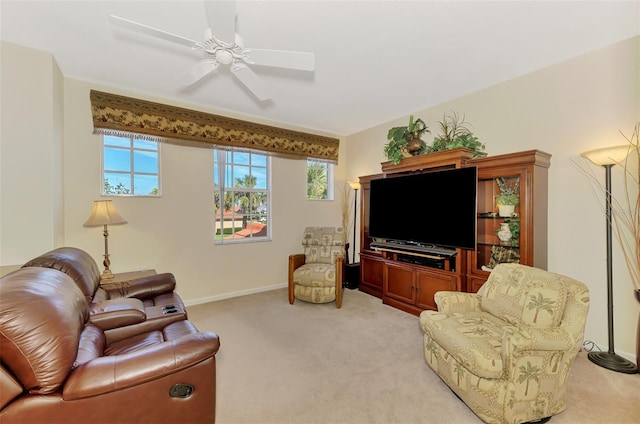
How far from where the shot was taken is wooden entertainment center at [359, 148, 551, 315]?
2.71m

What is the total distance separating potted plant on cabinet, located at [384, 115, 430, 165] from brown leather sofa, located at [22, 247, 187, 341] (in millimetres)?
3091

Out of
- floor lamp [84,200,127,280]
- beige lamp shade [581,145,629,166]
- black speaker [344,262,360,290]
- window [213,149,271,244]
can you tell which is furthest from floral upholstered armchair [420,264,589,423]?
floor lamp [84,200,127,280]

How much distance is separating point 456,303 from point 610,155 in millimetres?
1673

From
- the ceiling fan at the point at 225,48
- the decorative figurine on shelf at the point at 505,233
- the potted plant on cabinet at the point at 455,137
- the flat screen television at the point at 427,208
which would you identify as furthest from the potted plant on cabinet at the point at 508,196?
the ceiling fan at the point at 225,48

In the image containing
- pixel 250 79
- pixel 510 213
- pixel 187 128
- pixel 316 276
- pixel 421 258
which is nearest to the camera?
pixel 250 79

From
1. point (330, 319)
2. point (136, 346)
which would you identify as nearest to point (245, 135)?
point (330, 319)

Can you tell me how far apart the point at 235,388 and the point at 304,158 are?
3602mm

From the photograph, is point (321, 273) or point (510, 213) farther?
point (321, 273)

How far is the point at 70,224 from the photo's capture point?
3162 millimetres

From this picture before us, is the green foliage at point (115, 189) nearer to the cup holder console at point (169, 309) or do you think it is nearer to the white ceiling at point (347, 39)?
the white ceiling at point (347, 39)

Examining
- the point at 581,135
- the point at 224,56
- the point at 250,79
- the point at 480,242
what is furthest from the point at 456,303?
the point at 224,56

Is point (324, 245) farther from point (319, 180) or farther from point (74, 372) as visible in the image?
point (74, 372)

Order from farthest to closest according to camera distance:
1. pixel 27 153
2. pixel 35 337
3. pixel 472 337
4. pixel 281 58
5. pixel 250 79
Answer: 1. pixel 27 153
2. pixel 250 79
3. pixel 281 58
4. pixel 472 337
5. pixel 35 337

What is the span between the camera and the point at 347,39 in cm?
241
